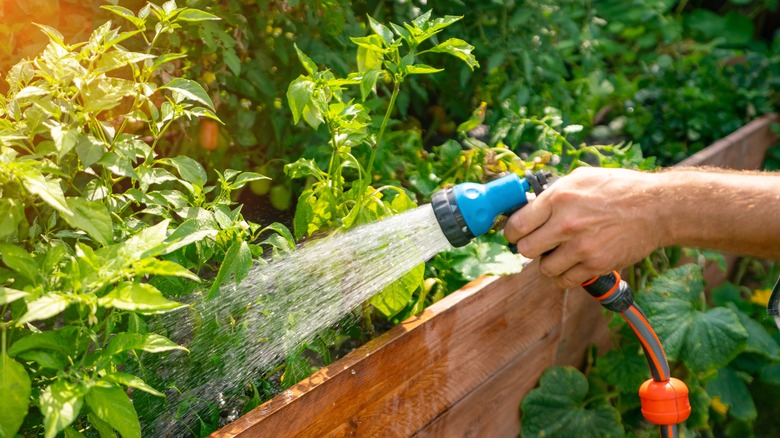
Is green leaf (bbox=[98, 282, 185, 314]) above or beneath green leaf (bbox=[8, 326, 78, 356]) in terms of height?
above

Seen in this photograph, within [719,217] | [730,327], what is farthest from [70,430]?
[730,327]

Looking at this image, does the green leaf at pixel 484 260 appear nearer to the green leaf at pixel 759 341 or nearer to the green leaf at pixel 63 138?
the green leaf at pixel 63 138

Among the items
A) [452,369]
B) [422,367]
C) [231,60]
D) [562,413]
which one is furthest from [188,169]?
[562,413]

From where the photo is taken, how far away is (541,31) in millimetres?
2607

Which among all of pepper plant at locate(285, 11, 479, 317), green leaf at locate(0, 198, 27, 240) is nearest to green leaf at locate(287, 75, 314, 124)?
pepper plant at locate(285, 11, 479, 317)

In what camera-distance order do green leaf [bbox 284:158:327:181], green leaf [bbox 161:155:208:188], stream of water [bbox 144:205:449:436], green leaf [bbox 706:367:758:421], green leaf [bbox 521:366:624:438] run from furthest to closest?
green leaf [bbox 706:367:758:421] → green leaf [bbox 521:366:624:438] → green leaf [bbox 284:158:327:181] → stream of water [bbox 144:205:449:436] → green leaf [bbox 161:155:208:188]

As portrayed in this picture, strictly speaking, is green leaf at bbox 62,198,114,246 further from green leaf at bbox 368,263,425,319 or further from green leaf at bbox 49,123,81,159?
green leaf at bbox 368,263,425,319

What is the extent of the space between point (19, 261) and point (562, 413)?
4.61ft

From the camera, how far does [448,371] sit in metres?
1.57

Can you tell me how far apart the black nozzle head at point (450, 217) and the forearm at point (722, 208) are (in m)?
0.37

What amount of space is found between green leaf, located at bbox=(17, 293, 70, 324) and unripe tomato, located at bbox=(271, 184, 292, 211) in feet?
3.50

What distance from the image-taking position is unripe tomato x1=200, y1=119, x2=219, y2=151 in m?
1.91

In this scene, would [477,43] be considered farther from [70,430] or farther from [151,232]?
[70,430]

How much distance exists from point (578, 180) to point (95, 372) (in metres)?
0.84
